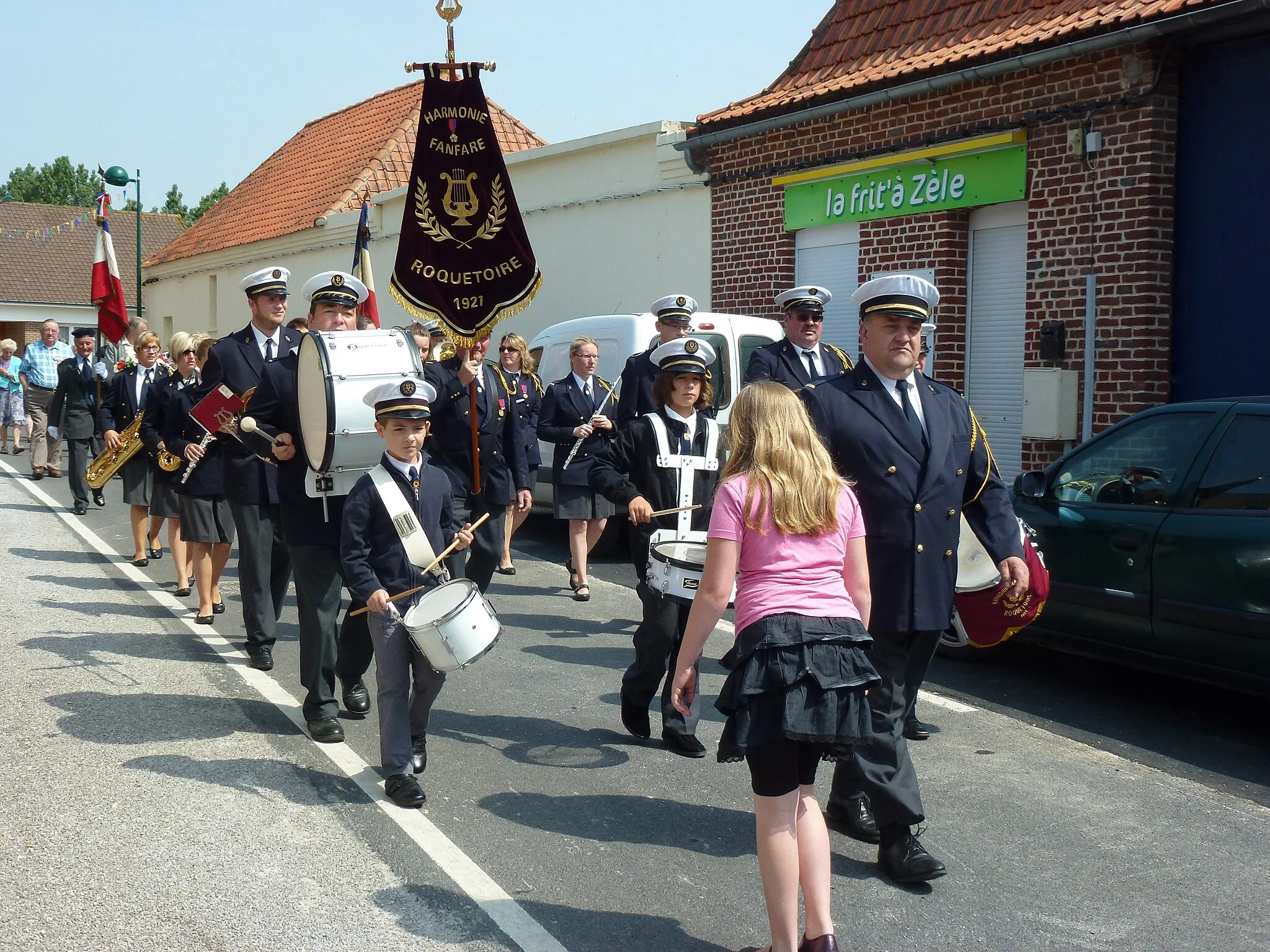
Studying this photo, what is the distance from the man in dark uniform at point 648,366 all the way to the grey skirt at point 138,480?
4.99 meters

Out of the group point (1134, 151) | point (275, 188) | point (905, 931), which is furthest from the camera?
point (275, 188)

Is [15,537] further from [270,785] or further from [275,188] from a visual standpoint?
[275,188]

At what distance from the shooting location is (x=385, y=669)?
5.32 meters

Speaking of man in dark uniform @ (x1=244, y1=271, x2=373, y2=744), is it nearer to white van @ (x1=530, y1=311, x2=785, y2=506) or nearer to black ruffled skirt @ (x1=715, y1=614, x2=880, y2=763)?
black ruffled skirt @ (x1=715, y1=614, x2=880, y2=763)

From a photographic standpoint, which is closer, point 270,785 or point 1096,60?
point 270,785

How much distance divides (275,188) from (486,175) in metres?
26.5

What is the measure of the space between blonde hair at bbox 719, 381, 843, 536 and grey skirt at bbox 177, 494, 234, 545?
5567mm

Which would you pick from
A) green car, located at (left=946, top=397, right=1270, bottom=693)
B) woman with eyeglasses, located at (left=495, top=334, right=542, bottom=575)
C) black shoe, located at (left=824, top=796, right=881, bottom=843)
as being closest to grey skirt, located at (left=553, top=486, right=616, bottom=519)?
woman with eyeglasses, located at (left=495, top=334, right=542, bottom=575)

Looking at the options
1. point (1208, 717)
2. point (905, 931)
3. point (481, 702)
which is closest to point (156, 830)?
point (481, 702)

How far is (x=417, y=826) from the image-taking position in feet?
16.2

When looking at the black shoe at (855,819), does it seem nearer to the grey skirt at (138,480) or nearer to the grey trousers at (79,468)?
the grey skirt at (138,480)

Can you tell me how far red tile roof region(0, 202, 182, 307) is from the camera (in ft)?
170

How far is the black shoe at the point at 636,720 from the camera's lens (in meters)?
6.05

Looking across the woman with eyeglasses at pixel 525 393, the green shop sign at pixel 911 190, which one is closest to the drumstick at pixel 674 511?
the woman with eyeglasses at pixel 525 393
